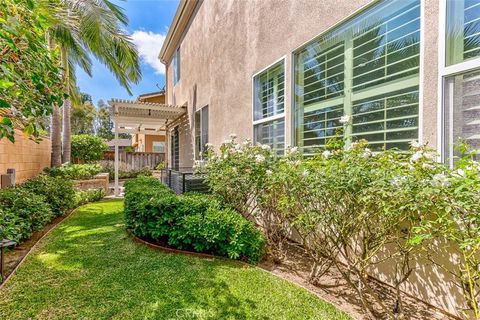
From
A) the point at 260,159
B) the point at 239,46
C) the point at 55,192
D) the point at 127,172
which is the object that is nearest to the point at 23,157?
the point at 55,192

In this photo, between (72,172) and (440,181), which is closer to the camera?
(440,181)

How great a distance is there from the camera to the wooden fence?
719 inches

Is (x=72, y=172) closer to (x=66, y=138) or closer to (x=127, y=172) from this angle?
(x=66, y=138)

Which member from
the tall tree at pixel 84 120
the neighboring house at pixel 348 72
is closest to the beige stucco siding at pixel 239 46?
the neighboring house at pixel 348 72

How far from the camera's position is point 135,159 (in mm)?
18891

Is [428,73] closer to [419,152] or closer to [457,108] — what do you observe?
[457,108]

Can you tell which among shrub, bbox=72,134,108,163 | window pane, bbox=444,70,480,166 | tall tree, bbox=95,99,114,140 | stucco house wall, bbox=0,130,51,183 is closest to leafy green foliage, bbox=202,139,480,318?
window pane, bbox=444,70,480,166

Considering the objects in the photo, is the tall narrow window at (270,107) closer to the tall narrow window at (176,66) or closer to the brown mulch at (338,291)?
the brown mulch at (338,291)

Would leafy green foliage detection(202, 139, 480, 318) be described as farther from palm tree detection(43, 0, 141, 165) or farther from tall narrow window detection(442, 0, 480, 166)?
palm tree detection(43, 0, 141, 165)

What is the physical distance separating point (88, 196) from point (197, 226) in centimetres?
712

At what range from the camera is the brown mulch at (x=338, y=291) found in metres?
2.79

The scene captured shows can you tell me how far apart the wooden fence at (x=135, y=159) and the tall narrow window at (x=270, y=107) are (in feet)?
48.6

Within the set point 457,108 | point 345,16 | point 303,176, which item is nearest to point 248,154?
point 303,176

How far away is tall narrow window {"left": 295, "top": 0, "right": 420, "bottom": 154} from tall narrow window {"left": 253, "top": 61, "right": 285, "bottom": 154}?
0.68 metres
